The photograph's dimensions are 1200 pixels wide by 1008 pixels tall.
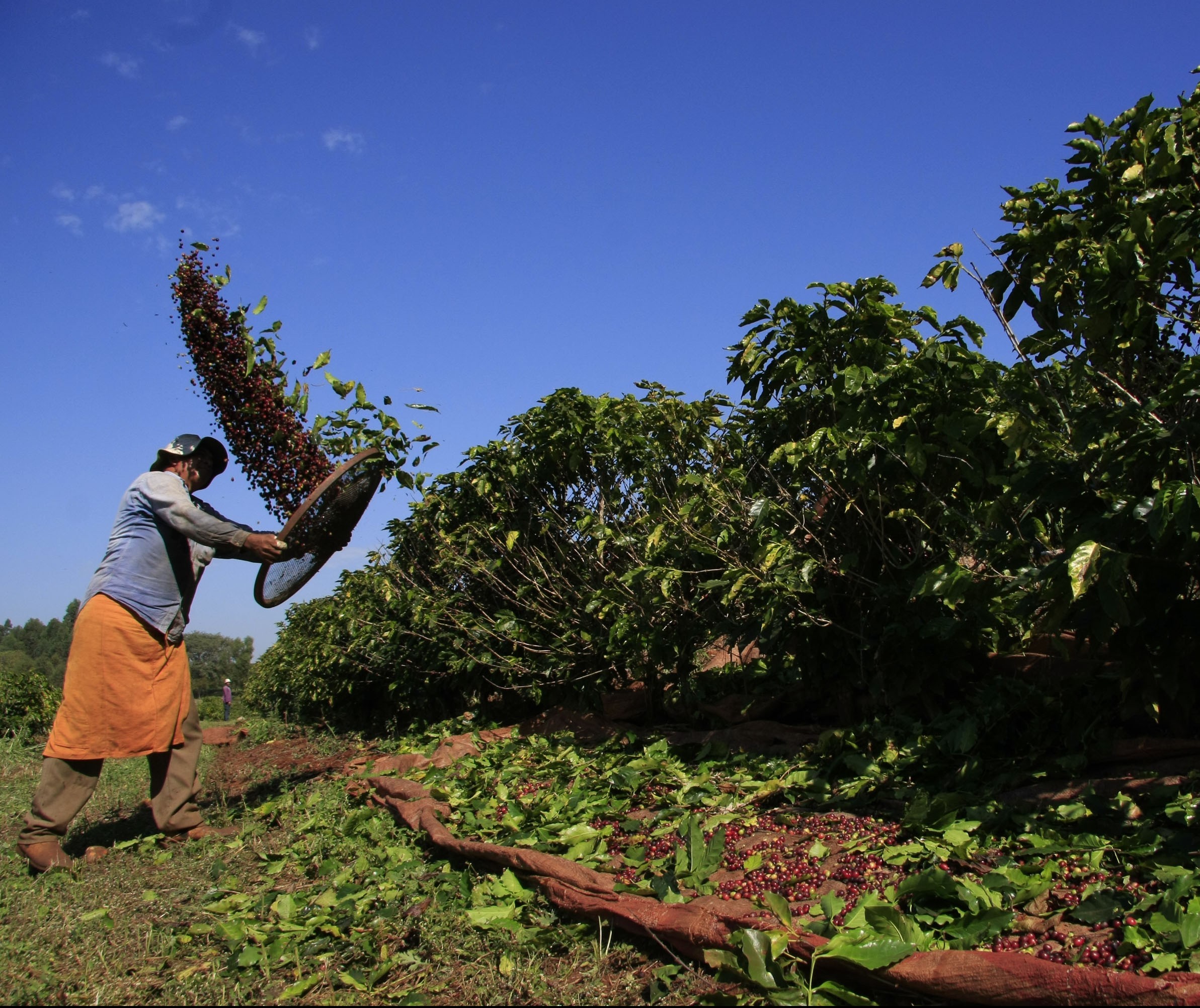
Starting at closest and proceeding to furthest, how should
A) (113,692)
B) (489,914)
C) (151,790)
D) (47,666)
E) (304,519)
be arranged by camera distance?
(489,914) → (113,692) → (304,519) → (151,790) → (47,666)

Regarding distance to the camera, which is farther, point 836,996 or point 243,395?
point 243,395

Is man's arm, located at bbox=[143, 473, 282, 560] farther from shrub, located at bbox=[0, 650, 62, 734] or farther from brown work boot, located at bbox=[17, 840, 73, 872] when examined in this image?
shrub, located at bbox=[0, 650, 62, 734]

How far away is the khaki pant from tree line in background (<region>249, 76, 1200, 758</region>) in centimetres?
209

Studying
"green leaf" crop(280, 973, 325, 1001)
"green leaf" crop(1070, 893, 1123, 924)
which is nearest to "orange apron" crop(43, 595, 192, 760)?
"green leaf" crop(280, 973, 325, 1001)

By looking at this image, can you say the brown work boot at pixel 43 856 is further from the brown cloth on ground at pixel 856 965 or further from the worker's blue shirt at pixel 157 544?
the brown cloth on ground at pixel 856 965

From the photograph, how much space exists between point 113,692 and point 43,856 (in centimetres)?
71

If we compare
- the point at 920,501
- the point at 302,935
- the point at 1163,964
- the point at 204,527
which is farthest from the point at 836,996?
the point at 204,527

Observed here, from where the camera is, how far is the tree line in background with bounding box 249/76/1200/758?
2.80 m

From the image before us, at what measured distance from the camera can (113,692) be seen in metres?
3.85

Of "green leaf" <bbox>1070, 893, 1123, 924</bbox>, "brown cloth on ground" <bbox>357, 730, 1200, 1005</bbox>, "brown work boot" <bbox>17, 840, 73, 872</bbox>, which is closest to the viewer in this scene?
"brown cloth on ground" <bbox>357, 730, 1200, 1005</bbox>

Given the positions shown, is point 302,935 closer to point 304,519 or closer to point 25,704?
point 304,519

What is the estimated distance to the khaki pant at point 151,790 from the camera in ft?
11.9

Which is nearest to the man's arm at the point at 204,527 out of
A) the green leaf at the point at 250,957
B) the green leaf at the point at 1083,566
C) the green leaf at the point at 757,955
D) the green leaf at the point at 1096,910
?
the green leaf at the point at 250,957

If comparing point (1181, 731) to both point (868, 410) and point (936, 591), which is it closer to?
point (936, 591)
